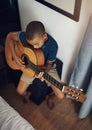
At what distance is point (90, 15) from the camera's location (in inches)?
47.8

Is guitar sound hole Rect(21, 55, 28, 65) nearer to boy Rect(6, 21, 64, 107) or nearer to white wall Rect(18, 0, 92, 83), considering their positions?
boy Rect(6, 21, 64, 107)

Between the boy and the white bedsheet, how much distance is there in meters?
Result: 0.36

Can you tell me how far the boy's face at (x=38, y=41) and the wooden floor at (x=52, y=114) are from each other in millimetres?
585

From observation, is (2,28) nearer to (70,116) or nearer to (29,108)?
(29,108)

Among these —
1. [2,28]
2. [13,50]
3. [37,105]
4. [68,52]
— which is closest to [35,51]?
[13,50]

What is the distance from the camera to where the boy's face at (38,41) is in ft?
4.13

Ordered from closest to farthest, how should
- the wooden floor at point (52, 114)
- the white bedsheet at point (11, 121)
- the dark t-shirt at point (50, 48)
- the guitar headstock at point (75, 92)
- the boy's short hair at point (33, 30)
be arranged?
the white bedsheet at point (11, 121), the guitar headstock at point (75, 92), the boy's short hair at point (33, 30), the dark t-shirt at point (50, 48), the wooden floor at point (52, 114)

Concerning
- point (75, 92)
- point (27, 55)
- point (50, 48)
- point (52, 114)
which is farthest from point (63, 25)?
point (52, 114)

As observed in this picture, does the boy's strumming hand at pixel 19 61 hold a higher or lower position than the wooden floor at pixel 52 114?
higher

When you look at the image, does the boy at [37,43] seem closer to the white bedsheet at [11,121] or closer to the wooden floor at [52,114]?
the wooden floor at [52,114]

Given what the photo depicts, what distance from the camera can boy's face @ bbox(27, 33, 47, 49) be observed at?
1.26m

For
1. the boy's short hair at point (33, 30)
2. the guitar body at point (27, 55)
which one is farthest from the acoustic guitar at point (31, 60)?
the boy's short hair at point (33, 30)

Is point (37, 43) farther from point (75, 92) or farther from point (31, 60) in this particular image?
point (75, 92)

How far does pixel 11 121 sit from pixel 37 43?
0.52m
